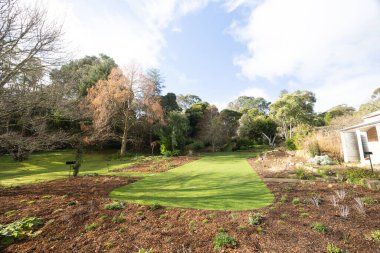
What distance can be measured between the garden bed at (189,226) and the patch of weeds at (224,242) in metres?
0.08

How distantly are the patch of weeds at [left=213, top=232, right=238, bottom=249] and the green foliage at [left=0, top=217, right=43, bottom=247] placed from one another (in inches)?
145

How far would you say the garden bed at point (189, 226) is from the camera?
3199 mm

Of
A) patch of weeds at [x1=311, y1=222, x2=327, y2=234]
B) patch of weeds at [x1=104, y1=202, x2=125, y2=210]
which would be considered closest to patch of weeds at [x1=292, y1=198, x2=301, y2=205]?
patch of weeds at [x1=311, y1=222, x2=327, y2=234]

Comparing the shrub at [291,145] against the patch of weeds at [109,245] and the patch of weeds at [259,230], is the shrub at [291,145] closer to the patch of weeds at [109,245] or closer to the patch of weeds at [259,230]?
the patch of weeds at [259,230]

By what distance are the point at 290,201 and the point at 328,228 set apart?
1590 mm

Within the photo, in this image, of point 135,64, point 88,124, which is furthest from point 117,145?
point 135,64

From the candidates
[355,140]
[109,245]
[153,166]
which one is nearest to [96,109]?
[153,166]

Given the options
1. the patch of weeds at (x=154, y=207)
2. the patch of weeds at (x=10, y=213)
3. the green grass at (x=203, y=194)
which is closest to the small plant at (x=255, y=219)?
the green grass at (x=203, y=194)

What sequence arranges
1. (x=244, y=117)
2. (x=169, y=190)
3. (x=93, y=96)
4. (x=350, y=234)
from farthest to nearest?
(x=244, y=117)
(x=93, y=96)
(x=169, y=190)
(x=350, y=234)

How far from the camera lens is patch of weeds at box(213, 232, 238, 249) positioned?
3.16 m

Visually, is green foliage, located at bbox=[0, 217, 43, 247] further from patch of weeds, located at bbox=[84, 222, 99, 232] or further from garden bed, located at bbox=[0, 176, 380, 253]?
patch of weeds, located at bbox=[84, 222, 99, 232]

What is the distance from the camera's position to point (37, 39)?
255 inches

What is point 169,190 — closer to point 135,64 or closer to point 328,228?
point 328,228

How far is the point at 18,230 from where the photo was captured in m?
3.94
